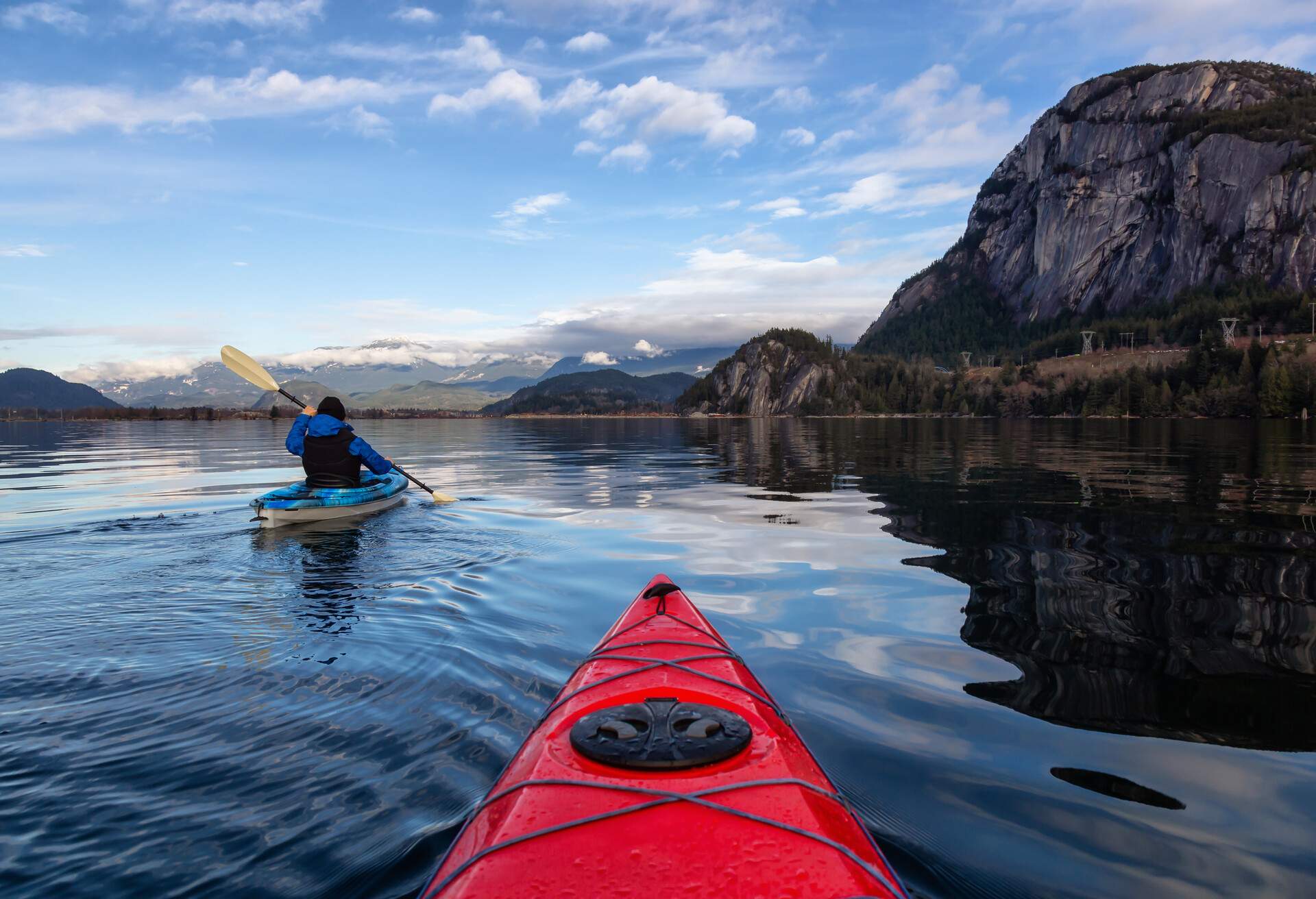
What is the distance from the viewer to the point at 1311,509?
18344mm

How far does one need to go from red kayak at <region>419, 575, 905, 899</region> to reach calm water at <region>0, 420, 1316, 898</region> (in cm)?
131

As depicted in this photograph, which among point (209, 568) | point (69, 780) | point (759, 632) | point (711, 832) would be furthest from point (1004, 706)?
point (209, 568)

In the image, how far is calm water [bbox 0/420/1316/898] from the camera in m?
4.78

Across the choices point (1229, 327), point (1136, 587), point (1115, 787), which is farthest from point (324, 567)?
point (1229, 327)

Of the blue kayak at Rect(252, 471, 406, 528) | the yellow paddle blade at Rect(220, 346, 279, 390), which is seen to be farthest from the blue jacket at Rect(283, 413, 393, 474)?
the yellow paddle blade at Rect(220, 346, 279, 390)

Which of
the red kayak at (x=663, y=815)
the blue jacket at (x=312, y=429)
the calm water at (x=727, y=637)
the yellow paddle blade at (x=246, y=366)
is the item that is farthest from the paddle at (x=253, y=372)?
the red kayak at (x=663, y=815)

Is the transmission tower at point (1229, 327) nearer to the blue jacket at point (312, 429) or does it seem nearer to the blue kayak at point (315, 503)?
the blue kayak at point (315, 503)

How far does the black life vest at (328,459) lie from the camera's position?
59.6 ft

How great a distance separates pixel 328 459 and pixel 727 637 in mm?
13402

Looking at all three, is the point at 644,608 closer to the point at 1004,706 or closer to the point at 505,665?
the point at 505,665

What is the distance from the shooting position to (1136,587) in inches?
444

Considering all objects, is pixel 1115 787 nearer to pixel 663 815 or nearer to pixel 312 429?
pixel 663 815

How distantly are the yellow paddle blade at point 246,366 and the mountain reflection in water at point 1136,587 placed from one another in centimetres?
1749

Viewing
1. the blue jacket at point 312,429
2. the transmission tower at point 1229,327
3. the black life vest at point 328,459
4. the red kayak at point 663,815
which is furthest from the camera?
the transmission tower at point 1229,327
